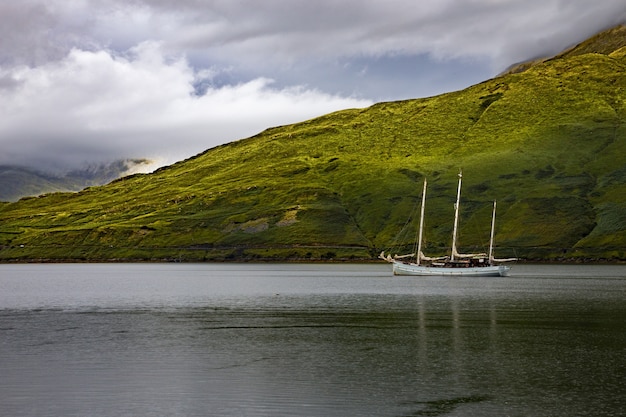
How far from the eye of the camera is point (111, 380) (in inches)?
1886

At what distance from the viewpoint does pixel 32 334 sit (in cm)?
7250

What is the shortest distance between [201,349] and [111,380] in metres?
14.8

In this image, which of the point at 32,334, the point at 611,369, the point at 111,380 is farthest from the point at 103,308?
the point at 611,369

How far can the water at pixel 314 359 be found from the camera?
40.8 metres

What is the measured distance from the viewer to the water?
4075 cm

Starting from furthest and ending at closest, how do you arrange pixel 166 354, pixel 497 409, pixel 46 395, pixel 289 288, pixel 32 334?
pixel 289 288 < pixel 32 334 < pixel 166 354 < pixel 46 395 < pixel 497 409

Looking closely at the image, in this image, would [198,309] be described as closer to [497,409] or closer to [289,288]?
[289,288]

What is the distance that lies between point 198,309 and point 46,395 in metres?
59.8

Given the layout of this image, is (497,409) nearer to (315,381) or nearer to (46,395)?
(315,381)

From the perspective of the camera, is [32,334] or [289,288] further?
[289,288]

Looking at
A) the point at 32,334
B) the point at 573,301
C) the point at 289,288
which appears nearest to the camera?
the point at 32,334

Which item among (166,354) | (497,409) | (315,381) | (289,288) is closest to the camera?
(497,409)

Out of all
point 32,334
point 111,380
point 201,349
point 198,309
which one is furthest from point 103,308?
point 111,380

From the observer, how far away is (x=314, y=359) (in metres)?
56.5
